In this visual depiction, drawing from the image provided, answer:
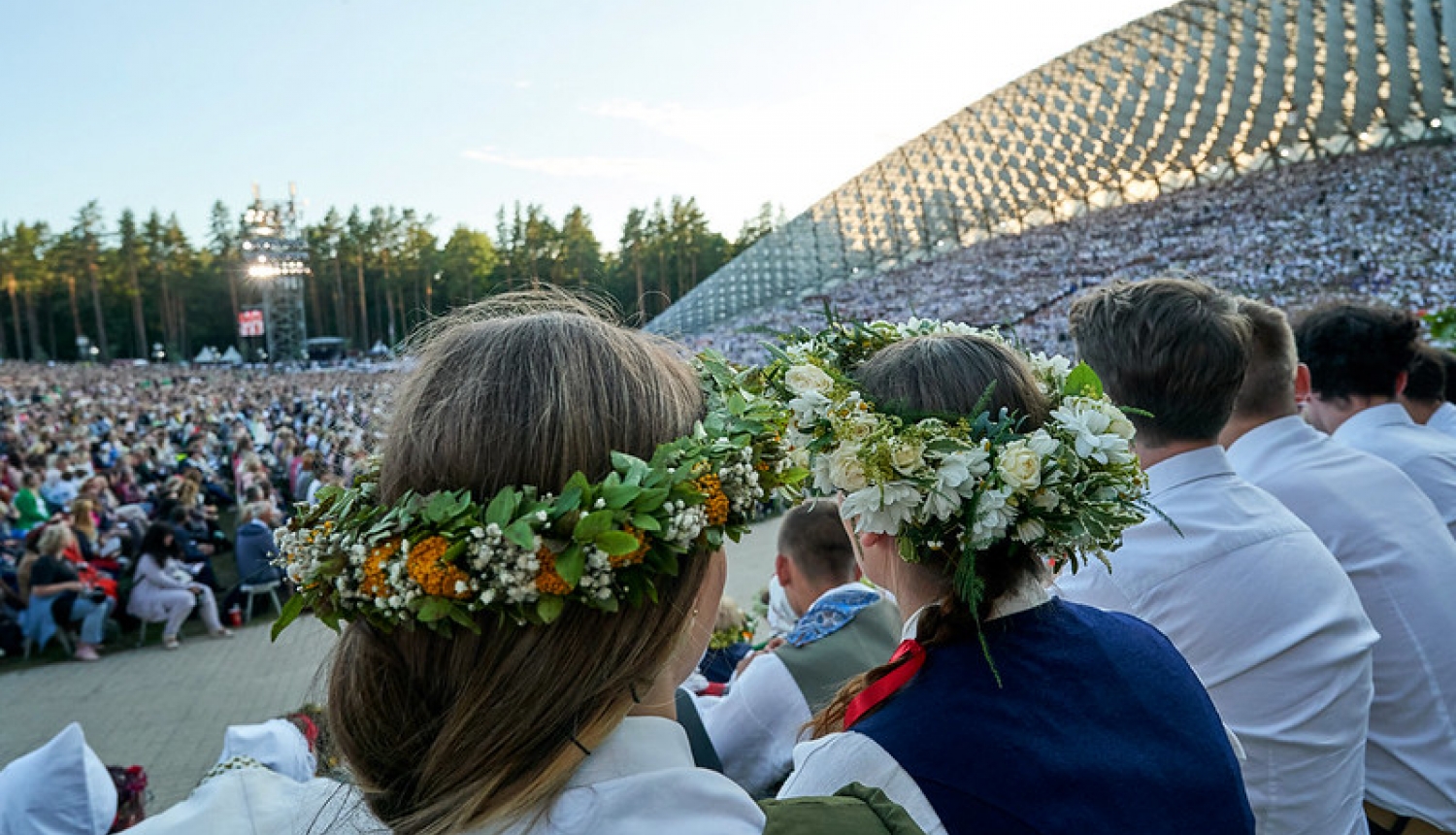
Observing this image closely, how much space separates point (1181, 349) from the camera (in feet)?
7.29

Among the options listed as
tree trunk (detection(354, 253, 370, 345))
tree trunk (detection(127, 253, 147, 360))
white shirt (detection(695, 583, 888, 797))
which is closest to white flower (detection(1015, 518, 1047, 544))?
white shirt (detection(695, 583, 888, 797))

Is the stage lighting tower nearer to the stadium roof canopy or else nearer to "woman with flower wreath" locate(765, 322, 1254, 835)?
the stadium roof canopy

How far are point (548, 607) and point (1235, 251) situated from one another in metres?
55.6

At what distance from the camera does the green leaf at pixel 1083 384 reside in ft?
5.49

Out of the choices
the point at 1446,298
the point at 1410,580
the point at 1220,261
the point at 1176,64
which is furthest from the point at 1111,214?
the point at 1410,580

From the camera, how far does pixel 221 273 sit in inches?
3548

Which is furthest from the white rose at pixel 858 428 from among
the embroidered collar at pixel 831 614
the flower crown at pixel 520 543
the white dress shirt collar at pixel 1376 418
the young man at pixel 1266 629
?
the white dress shirt collar at pixel 1376 418

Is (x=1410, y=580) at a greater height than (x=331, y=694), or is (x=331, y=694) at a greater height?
(x=331, y=694)

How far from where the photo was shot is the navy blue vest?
131cm

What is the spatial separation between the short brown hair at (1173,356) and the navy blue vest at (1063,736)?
0.87 m

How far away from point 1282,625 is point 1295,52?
3144 inches

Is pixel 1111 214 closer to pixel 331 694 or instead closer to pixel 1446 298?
pixel 1446 298

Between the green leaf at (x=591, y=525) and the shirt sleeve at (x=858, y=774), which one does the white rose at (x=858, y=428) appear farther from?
the green leaf at (x=591, y=525)

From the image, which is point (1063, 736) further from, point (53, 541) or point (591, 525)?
point (53, 541)
